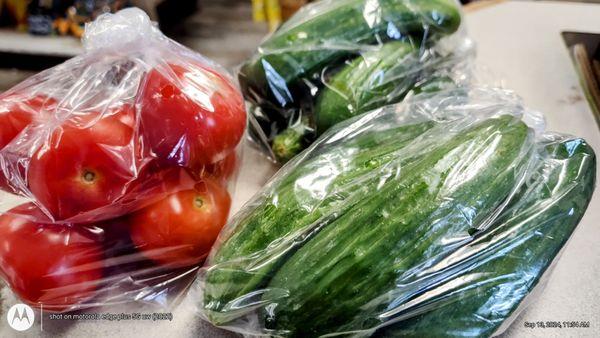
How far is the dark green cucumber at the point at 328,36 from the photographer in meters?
0.73

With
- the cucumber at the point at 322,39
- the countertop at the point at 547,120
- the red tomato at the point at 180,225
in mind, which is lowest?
the countertop at the point at 547,120

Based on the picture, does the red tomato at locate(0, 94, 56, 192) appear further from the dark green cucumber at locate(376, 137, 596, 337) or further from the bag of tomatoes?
the dark green cucumber at locate(376, 137, 596, 337)

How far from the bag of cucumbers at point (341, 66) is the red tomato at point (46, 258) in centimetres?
31

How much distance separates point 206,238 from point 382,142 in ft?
0.82

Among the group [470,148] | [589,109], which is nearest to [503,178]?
[470,148]

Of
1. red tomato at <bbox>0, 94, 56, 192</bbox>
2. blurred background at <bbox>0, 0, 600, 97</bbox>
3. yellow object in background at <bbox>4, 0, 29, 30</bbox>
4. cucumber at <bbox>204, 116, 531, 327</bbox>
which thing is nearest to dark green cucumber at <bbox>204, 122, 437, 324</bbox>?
cucumber at <bbox>204, 116, 531, 327</bbox>

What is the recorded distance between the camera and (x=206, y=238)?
553 mm

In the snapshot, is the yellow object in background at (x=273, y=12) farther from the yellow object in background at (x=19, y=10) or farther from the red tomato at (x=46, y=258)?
the red tomato at (x=46, y=258)

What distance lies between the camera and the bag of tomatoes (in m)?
0.49

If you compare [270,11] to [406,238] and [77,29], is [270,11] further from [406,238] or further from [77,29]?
[406,238]

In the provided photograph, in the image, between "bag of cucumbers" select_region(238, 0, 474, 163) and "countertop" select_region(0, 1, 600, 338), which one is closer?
"countertop" select_region(0, 1, 600, 338)

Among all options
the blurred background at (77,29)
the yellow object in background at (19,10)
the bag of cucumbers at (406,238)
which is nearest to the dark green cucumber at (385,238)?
the bag of cucumbers at (406,238)

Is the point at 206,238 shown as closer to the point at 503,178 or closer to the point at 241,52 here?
the point at 503,178

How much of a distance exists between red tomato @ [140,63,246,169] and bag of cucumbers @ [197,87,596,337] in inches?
3.4
